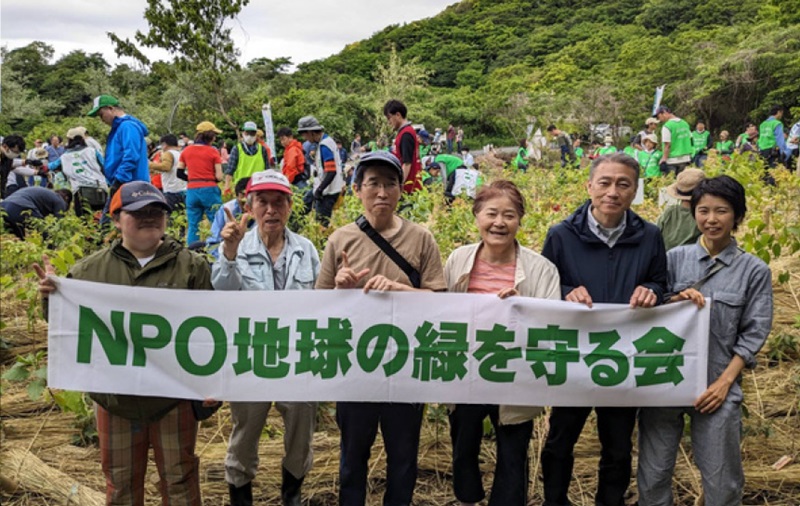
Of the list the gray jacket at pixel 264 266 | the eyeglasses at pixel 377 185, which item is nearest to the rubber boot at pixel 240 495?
the gray jacket at pixel 264 266

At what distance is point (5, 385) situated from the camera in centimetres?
470

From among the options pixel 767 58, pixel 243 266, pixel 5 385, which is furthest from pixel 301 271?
pixel 767 58

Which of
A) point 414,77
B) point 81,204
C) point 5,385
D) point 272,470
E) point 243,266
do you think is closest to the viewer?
point 243,266

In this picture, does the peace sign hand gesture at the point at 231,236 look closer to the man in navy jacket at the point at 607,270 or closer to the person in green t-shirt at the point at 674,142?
the man in navy jacket at the point at 607,270

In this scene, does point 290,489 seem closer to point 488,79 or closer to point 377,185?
point 377,185

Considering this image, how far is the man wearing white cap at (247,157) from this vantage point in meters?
8.45

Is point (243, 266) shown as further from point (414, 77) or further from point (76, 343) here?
point (414, 77)

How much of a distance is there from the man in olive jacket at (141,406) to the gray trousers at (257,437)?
0.25 metres

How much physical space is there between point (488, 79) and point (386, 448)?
5362 centimetres

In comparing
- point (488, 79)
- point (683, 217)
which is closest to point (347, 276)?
point (683, 217)

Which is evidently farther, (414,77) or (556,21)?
(556,21)

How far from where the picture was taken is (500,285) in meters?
2.91

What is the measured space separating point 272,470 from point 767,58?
25.9 meters

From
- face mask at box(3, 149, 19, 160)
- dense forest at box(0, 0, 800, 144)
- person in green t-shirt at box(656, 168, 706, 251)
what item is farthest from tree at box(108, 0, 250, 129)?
person in green t-shirt at box(656, 168, 706, 251)
